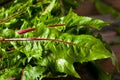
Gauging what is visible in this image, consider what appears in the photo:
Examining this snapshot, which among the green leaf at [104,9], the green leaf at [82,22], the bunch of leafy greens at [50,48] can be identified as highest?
the green leaf at [104,9]

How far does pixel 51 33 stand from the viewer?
0.59 m

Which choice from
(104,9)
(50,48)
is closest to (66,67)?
(50,48)

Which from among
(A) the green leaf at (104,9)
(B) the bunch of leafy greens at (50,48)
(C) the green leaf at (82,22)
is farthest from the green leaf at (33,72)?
(A) the green leaf at (104,9)

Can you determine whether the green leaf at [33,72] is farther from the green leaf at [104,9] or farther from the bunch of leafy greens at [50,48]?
the green leaf at [104,9]

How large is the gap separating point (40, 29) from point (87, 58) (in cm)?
13

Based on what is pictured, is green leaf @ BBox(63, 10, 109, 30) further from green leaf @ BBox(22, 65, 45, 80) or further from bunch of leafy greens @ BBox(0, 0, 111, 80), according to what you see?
green leaf @ BBox(22, 65, 45, 80)

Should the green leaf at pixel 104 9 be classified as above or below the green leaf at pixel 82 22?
above

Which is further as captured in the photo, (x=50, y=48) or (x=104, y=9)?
(x=104, y=9)

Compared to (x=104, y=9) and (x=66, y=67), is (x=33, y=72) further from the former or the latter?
(x=104, y=9)

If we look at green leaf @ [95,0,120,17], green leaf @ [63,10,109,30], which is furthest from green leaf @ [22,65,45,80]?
green leaf @ [95,0,120,17]

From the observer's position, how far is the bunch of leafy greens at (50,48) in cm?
56

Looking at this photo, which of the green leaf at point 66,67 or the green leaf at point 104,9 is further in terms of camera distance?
the green leaf at point 104,9

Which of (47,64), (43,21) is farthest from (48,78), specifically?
(43,21)

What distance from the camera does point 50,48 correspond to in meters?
0.58
